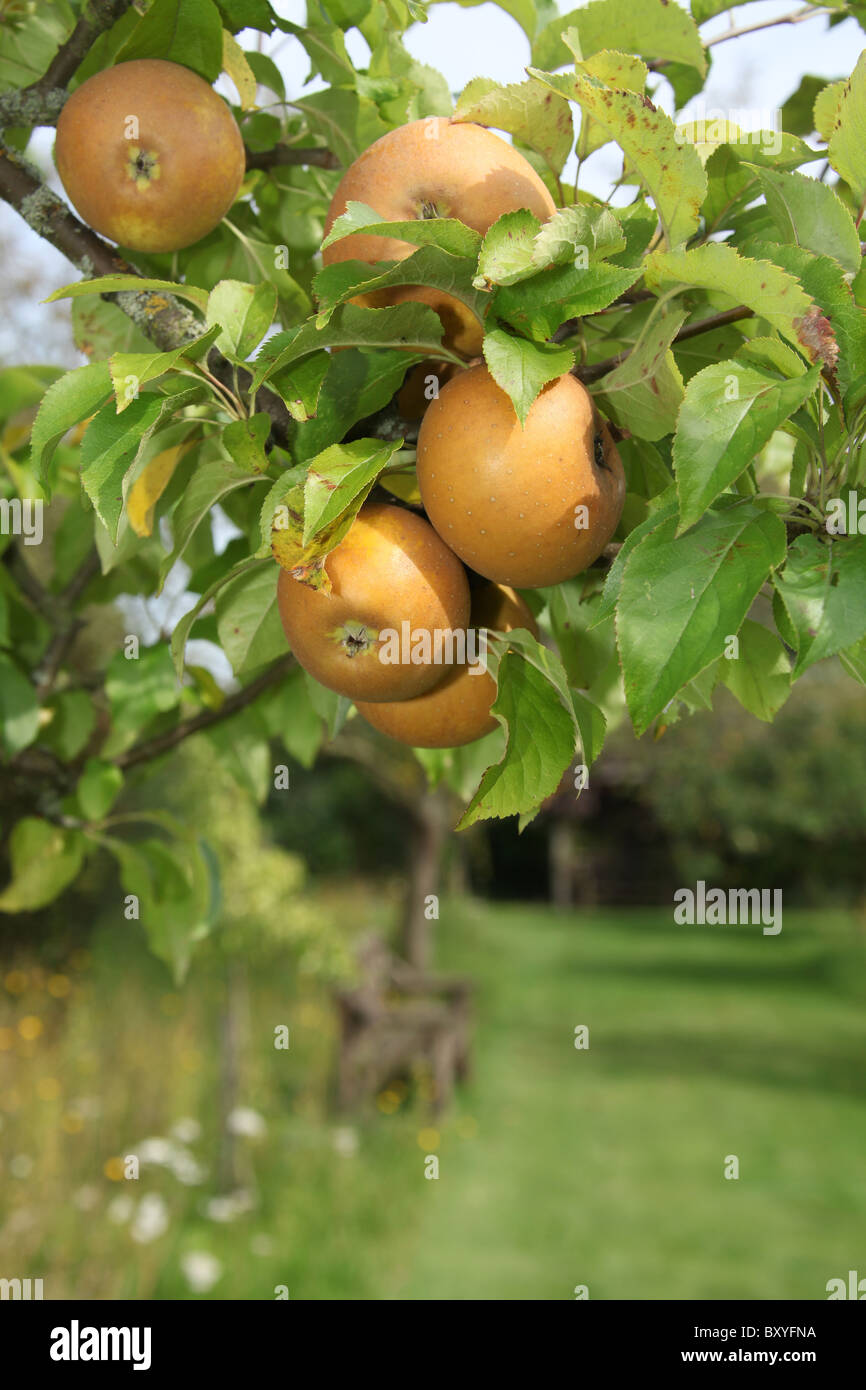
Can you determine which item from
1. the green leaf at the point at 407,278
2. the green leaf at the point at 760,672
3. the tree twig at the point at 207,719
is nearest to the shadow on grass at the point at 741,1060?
the tree twig at the point at 207,719

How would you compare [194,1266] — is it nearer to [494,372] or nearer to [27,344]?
[494,372]

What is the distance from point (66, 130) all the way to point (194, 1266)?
4472 millimetres

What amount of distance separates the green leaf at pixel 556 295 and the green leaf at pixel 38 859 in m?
1.42

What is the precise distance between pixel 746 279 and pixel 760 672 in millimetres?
424

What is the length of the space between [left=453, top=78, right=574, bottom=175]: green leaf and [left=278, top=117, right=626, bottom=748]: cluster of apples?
0.07 ft

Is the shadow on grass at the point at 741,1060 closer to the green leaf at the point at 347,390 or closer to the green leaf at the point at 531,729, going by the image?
the green leaf at the point at 531,729

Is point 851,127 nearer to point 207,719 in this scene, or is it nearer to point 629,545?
point 629,545

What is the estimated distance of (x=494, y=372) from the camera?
775mm

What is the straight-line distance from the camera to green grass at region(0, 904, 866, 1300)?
4.90 metres

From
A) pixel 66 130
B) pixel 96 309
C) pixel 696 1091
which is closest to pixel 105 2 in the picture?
pixel 66 130

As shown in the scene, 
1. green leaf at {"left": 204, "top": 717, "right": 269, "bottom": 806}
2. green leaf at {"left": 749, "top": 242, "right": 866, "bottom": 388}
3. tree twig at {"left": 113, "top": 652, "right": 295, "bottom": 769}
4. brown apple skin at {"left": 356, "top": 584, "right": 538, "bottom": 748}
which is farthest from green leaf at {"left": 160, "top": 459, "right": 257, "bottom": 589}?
green leaf at {"left": 204, "top": 717, "right": 269, "bottom": 806}

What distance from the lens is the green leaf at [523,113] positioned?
0.93 metres

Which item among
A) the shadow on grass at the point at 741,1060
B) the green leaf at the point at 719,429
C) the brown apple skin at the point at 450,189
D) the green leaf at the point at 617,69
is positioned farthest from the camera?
the shadow on grass at the point at 741,1060

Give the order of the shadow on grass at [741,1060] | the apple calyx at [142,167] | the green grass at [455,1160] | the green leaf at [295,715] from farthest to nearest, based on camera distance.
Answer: the shadow on grass at [741,1060], the green grass at [455,1160], the green leaf at [295,715], the apple calyx at [142,167]
